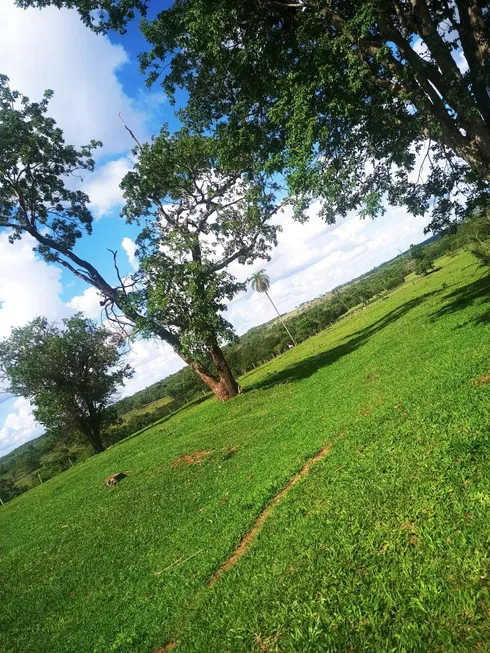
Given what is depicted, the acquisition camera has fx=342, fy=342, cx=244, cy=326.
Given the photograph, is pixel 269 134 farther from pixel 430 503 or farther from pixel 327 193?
pixel 430 503

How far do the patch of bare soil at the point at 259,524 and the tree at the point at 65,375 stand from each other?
1359 inches

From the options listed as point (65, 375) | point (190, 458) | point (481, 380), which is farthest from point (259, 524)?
point (65, 375)

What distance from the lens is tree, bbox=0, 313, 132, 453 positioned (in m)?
39.2

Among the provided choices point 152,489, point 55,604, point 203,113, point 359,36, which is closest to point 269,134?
point 203,113

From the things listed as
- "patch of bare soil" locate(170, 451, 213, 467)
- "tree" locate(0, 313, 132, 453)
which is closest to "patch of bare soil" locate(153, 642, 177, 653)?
"patch of bare soil" locate(170, 451, 213, 467)

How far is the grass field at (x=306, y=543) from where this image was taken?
4031 millimetres

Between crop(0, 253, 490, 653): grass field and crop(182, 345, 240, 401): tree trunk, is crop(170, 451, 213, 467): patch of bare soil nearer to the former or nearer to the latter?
crop(0, 253, 490, 653): grass field

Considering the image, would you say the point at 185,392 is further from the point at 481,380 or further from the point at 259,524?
the point at 259,524

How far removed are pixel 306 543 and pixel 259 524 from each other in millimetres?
1666

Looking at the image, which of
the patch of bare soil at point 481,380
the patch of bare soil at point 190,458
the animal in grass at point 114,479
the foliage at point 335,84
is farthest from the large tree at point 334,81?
the animal in grass at point 114,479

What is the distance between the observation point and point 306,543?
5.59 m

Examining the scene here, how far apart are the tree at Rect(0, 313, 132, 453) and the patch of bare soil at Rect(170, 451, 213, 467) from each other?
26.9m

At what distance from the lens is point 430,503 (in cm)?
523

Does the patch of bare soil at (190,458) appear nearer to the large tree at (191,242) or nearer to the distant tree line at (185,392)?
the large tree at (191,242)
